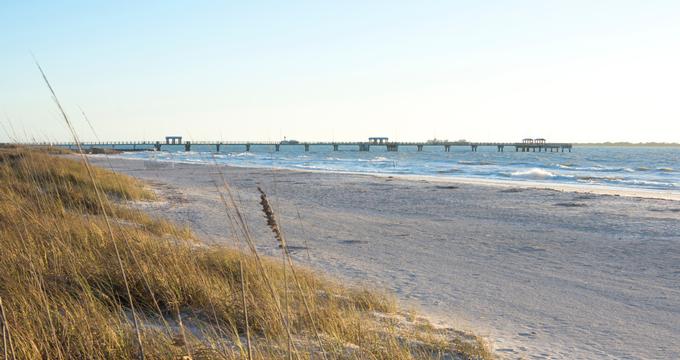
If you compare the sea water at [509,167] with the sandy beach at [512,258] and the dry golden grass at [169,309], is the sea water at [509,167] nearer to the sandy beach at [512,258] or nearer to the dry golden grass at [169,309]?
the dry golden grass at [169,309]

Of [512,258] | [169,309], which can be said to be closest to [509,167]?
[512,258]

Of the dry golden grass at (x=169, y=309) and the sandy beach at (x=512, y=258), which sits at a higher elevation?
the dry golden grass at (x=169, y=309)

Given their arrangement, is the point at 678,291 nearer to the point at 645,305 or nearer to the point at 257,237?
the point at 645,305

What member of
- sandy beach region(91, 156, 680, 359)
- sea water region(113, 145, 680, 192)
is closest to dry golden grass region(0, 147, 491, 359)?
sandy beach region(91, 156, 680, 359)

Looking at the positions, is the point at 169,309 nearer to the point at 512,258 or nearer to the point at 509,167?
the point at 512,258

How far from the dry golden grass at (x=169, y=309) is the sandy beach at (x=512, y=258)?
0.78 m

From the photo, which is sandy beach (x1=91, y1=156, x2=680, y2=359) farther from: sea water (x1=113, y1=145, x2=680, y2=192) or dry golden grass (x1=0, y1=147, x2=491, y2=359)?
sea water (x1=113, y1=145, x2=680, y2=192)

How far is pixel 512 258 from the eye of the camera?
865 centimetres

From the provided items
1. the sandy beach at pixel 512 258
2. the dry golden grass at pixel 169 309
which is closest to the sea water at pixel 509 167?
the dry golden grass at pixel 169 309

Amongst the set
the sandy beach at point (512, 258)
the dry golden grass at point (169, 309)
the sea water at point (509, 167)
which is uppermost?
the dry golden grass at point (169, 309)

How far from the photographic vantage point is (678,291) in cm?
682

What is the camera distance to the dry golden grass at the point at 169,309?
9.45ft

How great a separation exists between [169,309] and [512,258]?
19.8 feet

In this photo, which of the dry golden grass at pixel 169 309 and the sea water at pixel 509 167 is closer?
the dry golden grass at pixel 169 309
